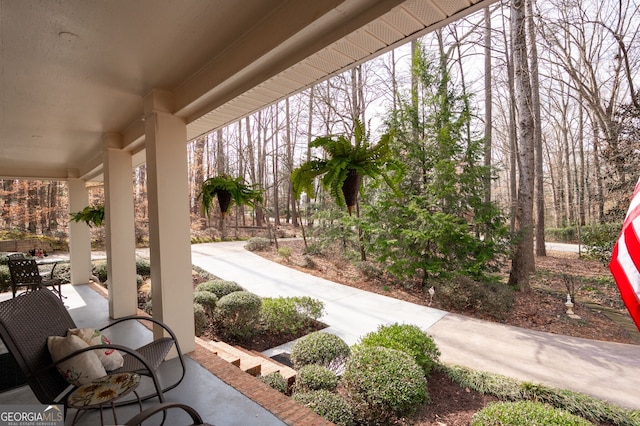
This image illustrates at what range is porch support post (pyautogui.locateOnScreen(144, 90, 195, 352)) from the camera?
9.67 feet

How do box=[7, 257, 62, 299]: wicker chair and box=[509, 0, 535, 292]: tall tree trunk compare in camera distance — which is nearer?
box=[7, 257, 62, 299]: wicker chair

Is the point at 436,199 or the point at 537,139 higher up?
the point at 537,139

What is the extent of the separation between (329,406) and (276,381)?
66cm

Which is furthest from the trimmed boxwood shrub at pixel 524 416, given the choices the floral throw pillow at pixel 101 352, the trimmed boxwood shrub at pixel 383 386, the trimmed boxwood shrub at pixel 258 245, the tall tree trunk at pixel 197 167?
the tall tree trunk at pixel 197 167

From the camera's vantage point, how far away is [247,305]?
14.5 feet

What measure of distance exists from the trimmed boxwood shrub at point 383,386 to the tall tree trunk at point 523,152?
18.4 feet

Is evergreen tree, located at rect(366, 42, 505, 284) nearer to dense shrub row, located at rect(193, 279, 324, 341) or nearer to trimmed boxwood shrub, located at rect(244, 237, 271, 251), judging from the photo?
dense shrub row, located at rect(193, 279, 324, 341)

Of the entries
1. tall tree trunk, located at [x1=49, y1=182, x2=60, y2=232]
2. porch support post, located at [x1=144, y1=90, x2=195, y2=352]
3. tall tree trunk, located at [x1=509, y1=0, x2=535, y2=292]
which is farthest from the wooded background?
tall tree trunk, located at [x1=49, y1=182, x2=60, y2=232]

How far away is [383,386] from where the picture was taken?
254cm

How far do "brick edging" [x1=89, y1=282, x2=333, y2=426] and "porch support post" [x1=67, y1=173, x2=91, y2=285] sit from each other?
5.22 metres

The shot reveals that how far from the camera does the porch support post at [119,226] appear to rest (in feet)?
14.3

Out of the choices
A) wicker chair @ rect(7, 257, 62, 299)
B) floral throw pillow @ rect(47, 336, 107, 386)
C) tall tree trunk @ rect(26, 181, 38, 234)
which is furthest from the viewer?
tall tree trunk @ rect(26, 181, 38, 234)

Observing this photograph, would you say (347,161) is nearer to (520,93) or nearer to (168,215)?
(168,215)

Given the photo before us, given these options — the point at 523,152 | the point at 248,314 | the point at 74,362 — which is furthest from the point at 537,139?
the point at 74,362
